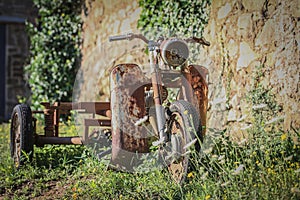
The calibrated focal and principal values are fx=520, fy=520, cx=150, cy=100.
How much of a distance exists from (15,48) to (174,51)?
720 centimetres

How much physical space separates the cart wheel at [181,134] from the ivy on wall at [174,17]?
218 cm

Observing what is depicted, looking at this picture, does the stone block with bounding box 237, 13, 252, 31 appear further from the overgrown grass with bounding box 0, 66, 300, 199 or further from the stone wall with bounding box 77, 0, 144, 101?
the stone wall with bounding box 77, 0, 144, 101

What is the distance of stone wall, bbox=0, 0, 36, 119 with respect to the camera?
1033 cm

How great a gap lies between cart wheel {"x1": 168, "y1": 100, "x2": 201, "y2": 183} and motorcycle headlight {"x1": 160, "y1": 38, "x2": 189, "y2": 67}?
386 mm

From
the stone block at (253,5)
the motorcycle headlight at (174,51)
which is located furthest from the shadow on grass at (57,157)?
the stone block at (253,5)

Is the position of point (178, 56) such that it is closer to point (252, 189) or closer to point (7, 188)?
point (252, 189)

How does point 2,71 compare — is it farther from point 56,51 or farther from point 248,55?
point 248,55

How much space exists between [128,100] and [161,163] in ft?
1.74

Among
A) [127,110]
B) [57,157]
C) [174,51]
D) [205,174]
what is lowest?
[57,157]

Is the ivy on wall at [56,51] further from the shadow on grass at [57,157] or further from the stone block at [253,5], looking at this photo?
the stone block at [253,5]

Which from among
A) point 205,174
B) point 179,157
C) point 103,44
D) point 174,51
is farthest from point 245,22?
point 103,44

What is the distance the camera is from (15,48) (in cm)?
1044

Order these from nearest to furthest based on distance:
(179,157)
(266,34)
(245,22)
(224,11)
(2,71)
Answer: (179,157)
(266,34)
(245,22)
(224,11)
(2,71)

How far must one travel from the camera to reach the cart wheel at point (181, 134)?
3439 mm
